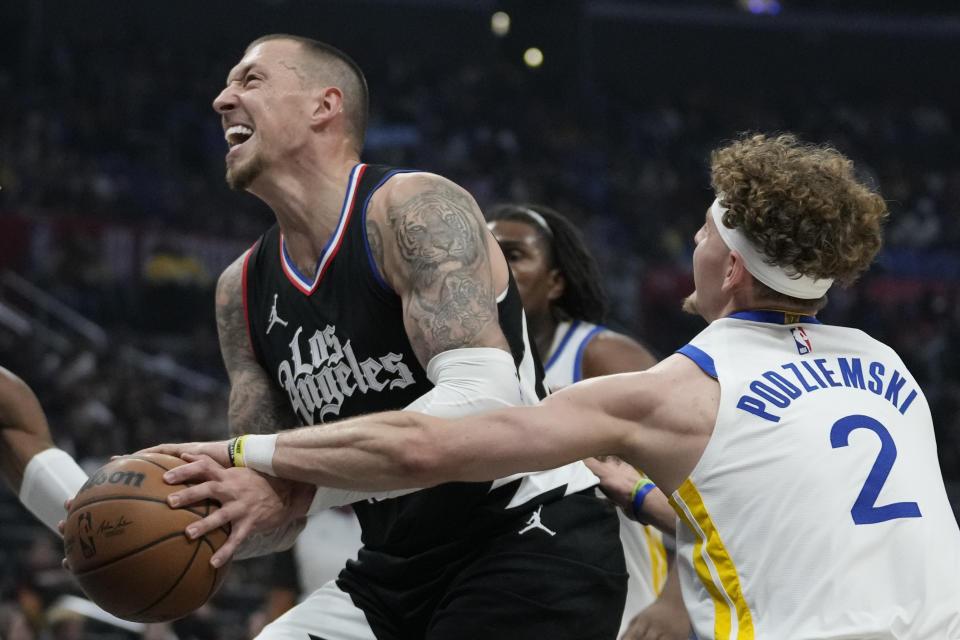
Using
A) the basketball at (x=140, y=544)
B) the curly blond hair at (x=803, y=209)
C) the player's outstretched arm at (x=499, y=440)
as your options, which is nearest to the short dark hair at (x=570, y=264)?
the curly blond hair at (x=803, y=209)

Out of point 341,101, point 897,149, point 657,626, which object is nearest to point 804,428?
point 657,626

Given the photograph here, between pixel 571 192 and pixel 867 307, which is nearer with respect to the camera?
pixel 867 307

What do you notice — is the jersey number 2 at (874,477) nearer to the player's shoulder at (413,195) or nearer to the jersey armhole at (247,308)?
the player's shoulder at (413,195)

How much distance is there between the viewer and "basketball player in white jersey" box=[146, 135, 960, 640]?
2270 mm

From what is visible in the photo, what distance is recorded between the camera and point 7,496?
10.1 metres

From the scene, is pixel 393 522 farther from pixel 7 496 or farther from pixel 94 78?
pixel 94 78

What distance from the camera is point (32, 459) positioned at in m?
4.08

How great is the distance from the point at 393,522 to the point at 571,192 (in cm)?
1359

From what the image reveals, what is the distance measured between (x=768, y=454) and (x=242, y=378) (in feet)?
5.43

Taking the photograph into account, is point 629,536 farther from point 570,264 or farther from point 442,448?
point 442,448

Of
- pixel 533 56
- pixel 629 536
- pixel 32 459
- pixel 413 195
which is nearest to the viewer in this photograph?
pixel 413 195

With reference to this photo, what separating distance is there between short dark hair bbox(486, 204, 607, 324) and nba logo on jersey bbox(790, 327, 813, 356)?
2260mm

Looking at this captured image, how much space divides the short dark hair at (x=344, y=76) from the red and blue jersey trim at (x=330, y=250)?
0.29 m

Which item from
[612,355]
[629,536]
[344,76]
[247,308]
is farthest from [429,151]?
[247,308]
